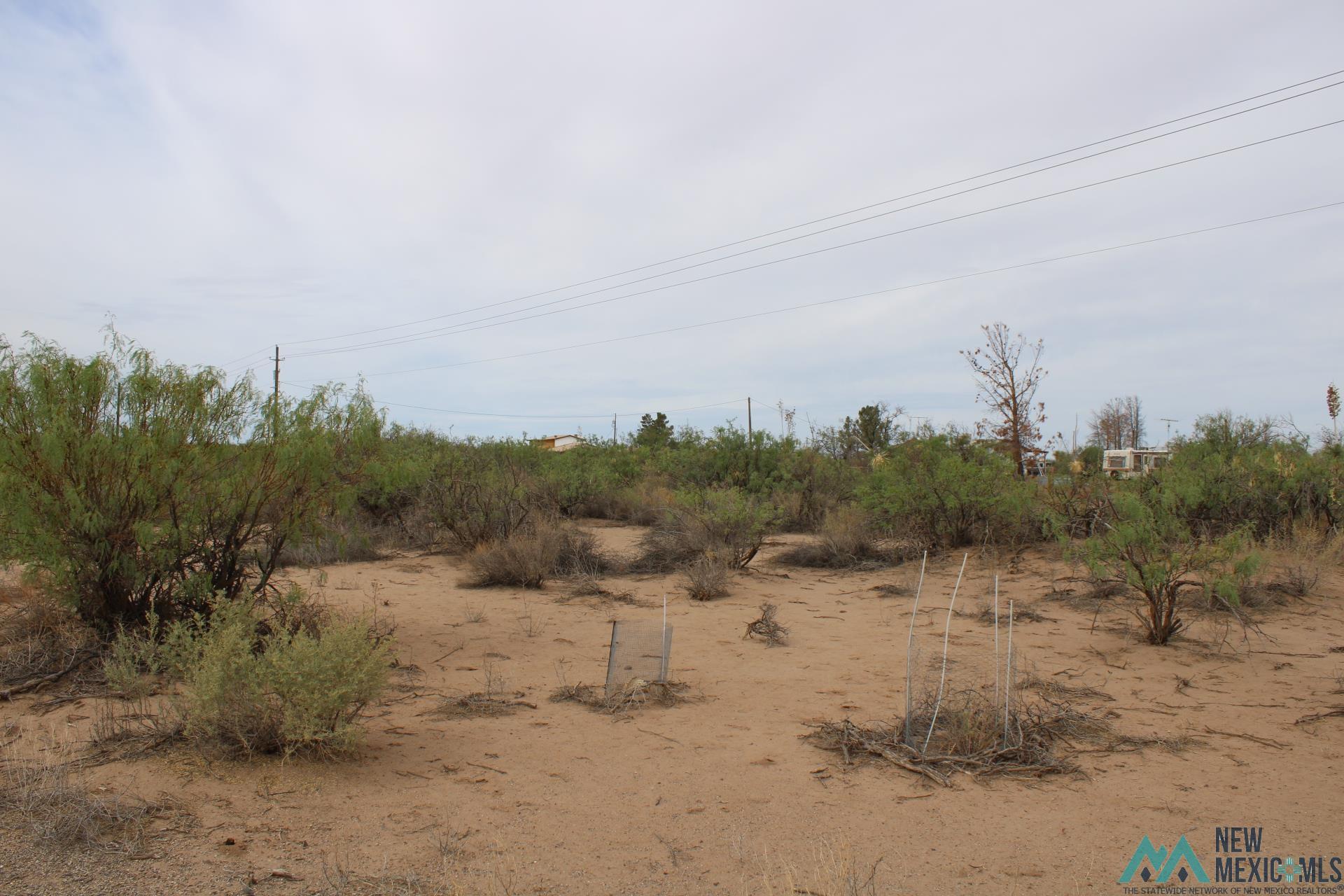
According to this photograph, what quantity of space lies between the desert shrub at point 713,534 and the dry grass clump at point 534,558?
0.85m

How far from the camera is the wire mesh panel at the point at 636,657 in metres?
6.55

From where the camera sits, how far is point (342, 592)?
1101 centimetres

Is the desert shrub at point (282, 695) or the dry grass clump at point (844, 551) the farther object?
the dry grass clump at point (844, 551)

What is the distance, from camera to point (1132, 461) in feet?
116

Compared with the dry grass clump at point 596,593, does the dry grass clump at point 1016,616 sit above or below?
below

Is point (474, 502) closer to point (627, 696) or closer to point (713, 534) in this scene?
point (713, 534)

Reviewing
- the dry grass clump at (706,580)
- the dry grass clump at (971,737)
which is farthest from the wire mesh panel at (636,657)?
the dry grass clump at (706,580)

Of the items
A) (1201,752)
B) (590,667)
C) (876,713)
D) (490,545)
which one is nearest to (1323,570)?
(1201,752)

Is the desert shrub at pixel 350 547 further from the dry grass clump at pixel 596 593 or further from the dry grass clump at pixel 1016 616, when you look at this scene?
the dry grass clump at pixel 1016 616

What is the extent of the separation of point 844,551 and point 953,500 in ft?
6.13

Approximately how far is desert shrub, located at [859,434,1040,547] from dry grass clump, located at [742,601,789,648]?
223 inches

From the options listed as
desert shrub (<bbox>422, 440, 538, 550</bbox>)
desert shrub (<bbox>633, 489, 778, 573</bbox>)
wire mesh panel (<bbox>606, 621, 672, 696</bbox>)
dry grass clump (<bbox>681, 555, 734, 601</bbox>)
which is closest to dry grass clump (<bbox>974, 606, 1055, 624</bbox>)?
dry grass clump (<bbox>681, 555, 734, 601</bbox>)

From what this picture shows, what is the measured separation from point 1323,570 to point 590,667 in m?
9.01

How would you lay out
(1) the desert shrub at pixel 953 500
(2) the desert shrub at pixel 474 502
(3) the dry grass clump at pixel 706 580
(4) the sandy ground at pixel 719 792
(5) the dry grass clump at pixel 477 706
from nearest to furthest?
(4) the sandy ground at pixel 719 792
(5) the dry grass clump at pixel 477 706
(3) the dry grass clump at pixel 706 580
(1) the desert shrub at pixel 953 500
(2) the desert shrub at pixel 474 502
